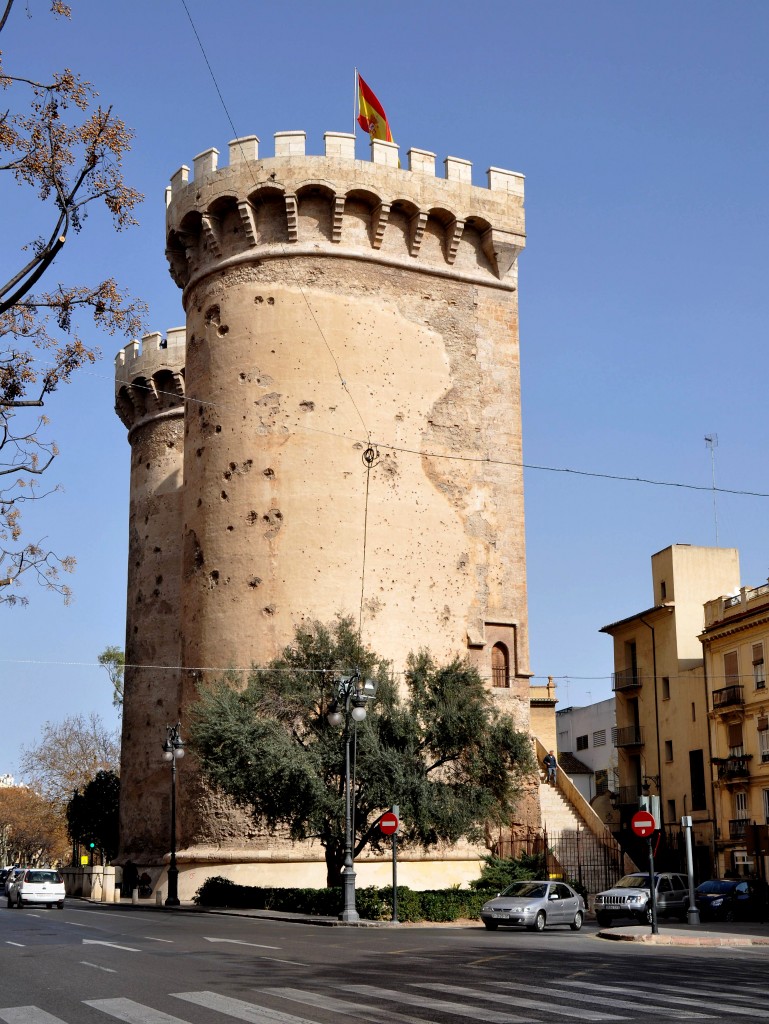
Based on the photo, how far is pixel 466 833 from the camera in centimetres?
2711

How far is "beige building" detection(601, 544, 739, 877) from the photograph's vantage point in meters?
44.2

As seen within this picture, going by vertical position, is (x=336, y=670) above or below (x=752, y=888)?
above

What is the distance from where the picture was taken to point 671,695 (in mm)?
46531

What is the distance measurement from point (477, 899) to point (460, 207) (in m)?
18.6

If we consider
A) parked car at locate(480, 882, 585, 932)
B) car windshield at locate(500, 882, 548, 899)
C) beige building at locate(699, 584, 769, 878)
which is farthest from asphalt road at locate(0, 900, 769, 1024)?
beige building at locate(699, 584, 769, 878)

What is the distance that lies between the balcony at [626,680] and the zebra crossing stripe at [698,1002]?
3753 cm

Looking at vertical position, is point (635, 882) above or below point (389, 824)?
below

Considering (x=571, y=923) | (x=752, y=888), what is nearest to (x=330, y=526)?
(x=571, y=923)

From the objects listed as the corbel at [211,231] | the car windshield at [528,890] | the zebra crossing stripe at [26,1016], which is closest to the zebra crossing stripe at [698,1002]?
the zebra crossing stripe at [26,1016]

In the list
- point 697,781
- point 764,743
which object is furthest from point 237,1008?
point 697,781

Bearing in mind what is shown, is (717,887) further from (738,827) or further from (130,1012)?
(130,1012)

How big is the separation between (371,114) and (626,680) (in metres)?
25.1

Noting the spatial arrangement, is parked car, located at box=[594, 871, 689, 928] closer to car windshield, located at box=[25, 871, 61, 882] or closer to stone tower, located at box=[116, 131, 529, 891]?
stone tower, located at box=[116, 131, 529, 891]

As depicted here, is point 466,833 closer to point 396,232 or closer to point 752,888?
point 752,888
